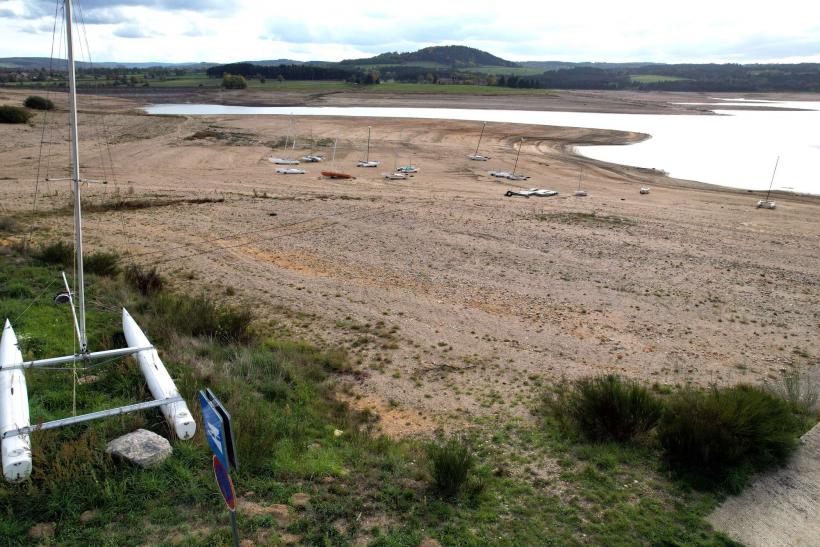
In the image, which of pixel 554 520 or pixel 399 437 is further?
pixel 399 437

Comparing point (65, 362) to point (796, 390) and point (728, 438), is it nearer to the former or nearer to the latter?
point (728, 438)

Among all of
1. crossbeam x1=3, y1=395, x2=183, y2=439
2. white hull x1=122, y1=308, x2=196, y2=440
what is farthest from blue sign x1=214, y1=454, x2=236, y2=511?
crossbeam x1=3, y1=395, x2=183, y2=439

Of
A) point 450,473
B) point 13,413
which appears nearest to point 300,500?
point 450,473

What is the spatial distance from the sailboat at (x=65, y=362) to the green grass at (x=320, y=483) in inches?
5.7

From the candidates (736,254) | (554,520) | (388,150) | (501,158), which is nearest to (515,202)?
(736,254)

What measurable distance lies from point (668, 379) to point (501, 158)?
1343 inches

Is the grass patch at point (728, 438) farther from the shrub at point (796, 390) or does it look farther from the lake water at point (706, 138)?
the lake water at point (706, 138)

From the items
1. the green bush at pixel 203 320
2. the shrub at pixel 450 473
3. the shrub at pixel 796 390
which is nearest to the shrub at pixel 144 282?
the green bush at pixel 203 320

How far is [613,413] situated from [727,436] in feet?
4.66

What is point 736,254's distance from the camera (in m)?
19.8

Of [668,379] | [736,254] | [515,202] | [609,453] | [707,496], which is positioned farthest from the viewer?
[515,202]

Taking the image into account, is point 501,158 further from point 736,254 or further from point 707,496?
point 707,496

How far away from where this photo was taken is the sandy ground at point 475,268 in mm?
11625

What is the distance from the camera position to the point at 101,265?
14758 millimetres
